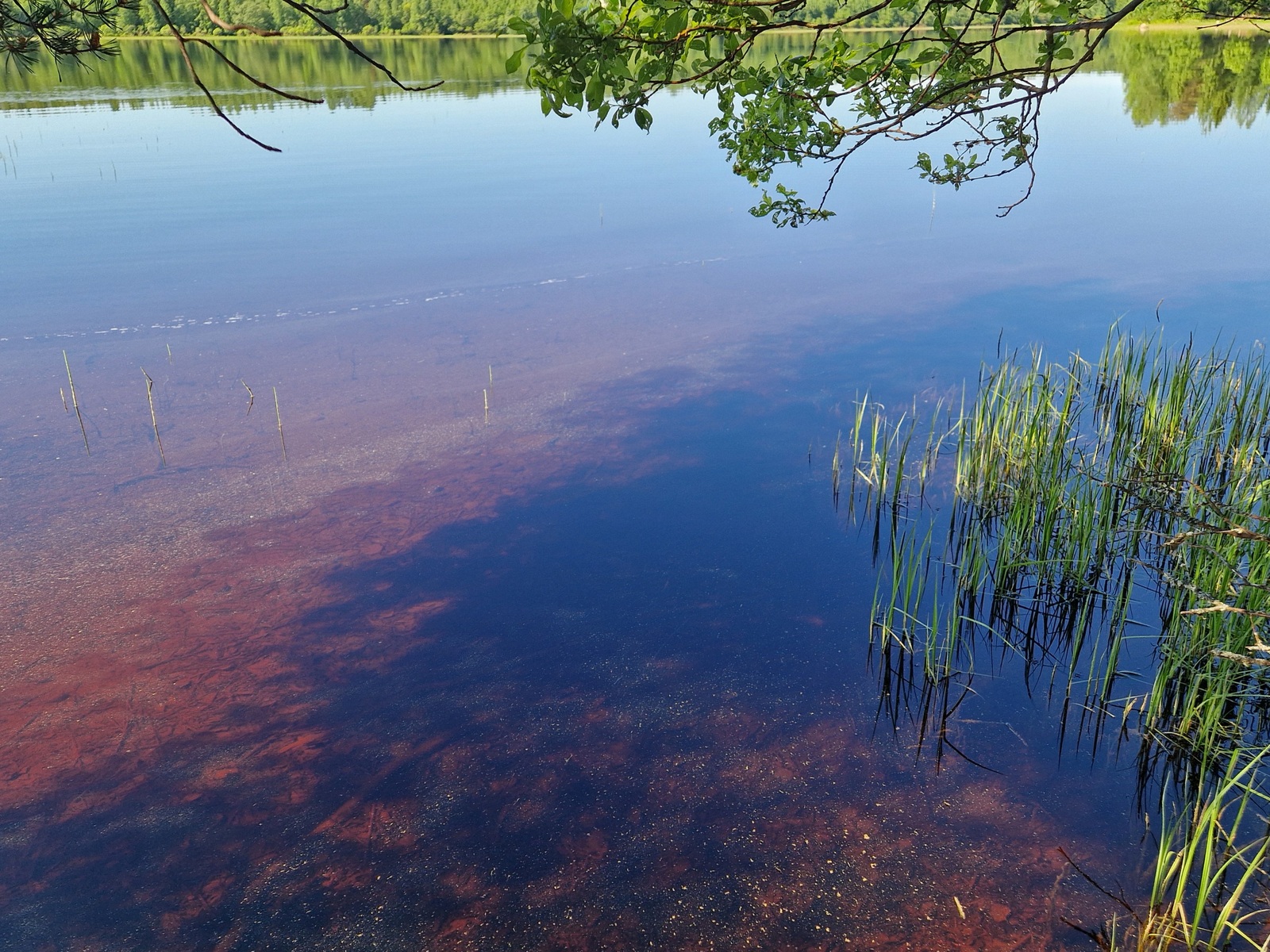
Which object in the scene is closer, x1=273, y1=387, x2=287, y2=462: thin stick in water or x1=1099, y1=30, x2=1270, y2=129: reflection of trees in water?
x1=273, y1=387, x2=287, y2=462: thin stick in water

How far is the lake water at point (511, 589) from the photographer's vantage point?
3.37 meters

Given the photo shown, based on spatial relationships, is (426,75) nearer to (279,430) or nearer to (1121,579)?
(279,430)

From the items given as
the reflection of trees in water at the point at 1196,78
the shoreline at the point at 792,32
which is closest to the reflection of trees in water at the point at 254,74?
the shoreline at the point at 792,32

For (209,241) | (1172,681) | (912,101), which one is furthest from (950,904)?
(209,241)

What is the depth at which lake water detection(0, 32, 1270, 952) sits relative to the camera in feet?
11.1

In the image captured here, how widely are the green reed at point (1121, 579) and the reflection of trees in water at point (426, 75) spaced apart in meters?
14.5

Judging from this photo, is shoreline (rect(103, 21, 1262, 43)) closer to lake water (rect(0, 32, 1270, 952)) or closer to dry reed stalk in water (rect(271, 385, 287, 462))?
lake water (rect(0, 32, 1270, 952))

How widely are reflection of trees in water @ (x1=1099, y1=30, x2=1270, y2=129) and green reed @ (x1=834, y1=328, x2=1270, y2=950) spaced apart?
56.5ft

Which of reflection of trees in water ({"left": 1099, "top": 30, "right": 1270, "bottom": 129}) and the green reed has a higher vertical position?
reflection of trees in water ({"left": 1099, "top": 30, "right": 1270, "bottom": 129})

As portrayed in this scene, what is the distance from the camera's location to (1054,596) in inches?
188

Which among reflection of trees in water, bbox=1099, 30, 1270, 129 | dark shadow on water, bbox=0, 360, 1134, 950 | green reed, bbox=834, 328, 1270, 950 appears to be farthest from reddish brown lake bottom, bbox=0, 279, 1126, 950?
reflection of trees in water, bbox=1099, 30, 1270, 129

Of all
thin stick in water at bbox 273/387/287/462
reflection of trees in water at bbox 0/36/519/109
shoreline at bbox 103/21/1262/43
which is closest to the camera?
thin stick in water at bbox 273/387/287/462

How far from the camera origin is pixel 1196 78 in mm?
→ 24938

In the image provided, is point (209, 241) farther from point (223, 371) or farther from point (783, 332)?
point (783, 332)
